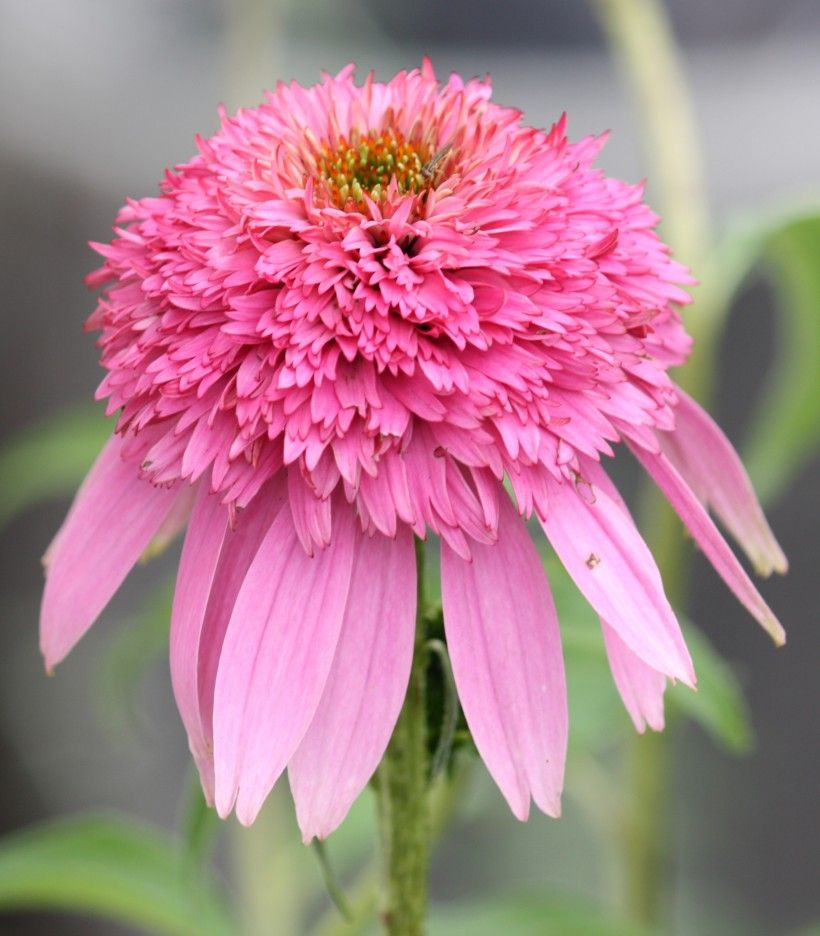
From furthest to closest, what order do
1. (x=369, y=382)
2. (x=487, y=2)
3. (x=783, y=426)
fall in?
(x=487, y=2), (x=783, y=426), (x=369, y=382)

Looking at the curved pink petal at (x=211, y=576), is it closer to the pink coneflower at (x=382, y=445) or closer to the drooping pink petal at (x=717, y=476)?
the pink coneflower at (x=382, y=445)

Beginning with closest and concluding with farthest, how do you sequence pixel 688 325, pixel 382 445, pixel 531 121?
1. pixel 382 445
2. pixel 688 325
3. pixel 531 121

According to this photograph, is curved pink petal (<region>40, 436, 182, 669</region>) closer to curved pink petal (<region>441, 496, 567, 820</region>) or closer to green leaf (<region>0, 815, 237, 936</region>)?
curved pink petal (<region>441, 496, 567, 820</region>)

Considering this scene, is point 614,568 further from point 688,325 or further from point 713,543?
point 688,325

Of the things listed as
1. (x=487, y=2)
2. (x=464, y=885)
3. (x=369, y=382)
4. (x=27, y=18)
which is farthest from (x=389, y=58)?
(x=369, y=382)

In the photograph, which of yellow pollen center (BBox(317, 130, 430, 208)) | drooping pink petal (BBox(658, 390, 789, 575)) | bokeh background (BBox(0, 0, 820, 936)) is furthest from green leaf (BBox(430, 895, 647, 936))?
bokeh background (BBox(0, 0, 820, 936))

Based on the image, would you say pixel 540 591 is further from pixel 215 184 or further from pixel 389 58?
pixel 389 58

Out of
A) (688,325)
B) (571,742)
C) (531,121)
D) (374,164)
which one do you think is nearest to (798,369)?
(688,325)
